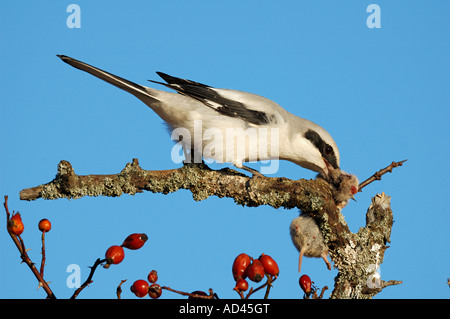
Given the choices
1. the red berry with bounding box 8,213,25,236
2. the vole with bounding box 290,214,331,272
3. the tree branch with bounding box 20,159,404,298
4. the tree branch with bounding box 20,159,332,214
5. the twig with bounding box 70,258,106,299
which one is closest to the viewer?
the twig with bounding box 70,258,106,299

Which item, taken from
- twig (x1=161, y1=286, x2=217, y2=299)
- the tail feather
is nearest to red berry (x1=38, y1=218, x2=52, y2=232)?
twig (x1=161, y1=286, x2=217, y2=299)

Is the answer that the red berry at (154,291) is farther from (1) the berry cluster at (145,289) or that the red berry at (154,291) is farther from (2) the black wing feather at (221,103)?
(2) the black wing feather at (221,103)

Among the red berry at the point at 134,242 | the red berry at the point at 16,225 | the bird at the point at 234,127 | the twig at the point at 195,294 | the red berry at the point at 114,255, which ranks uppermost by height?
the bird at the point at 234,127

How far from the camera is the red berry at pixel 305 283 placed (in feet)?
9.22

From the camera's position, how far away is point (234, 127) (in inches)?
173

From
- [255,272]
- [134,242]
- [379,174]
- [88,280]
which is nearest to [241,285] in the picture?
[255,272]

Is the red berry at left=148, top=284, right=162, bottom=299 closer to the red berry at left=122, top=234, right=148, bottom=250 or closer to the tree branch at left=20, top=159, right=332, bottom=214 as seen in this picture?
the red berry at left=122, top=234, right=148, bottom=250

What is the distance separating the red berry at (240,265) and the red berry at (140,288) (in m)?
0.50

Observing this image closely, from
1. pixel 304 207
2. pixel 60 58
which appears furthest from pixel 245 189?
pixel 60 58

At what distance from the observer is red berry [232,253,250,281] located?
2.74 m

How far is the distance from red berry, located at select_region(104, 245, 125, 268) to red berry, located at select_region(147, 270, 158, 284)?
0.82 ft

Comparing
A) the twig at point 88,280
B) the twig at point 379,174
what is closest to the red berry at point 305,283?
the twig at point 88,280

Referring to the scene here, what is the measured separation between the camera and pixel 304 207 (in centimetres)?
385
